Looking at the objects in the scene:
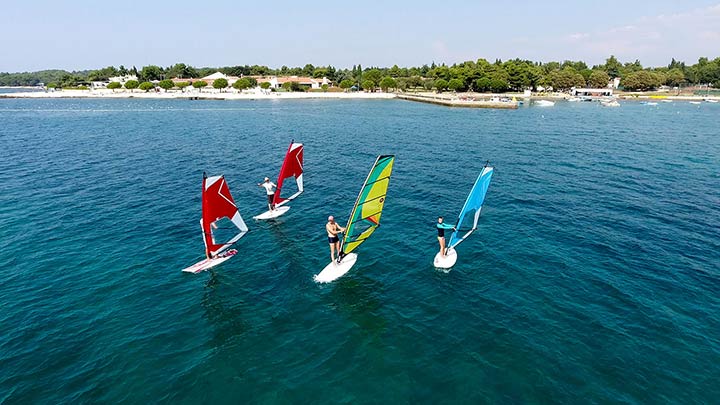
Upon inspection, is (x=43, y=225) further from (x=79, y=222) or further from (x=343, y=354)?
(x=343, y=354)

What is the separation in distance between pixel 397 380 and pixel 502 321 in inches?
291

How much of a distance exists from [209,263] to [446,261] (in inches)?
638

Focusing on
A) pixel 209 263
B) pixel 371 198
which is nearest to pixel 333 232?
pixel 371 198

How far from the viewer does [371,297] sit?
73.7ft

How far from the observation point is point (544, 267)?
25781mm

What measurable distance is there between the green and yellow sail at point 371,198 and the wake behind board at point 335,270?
920mm

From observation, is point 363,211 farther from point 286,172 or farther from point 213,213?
point 286,172

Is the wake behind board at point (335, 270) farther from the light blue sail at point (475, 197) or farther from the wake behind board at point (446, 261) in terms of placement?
the light blue sail at point (475, 197)

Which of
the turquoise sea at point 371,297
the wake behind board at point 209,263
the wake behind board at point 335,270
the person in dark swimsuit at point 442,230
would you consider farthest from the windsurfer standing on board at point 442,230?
the wake behind board at point 209,263

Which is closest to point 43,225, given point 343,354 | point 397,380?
point 343,354

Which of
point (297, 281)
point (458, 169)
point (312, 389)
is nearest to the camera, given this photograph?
point (312, 389)

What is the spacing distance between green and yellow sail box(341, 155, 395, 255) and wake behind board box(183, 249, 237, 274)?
8609 millimetres

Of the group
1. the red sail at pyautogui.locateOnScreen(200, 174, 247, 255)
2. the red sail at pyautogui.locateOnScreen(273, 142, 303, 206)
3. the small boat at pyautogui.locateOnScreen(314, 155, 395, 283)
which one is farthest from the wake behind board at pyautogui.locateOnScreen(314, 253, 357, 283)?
the red sail at pyautogui.locateOnScreen(273, 142, 303, 206)

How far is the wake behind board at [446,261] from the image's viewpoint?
25.6 m
